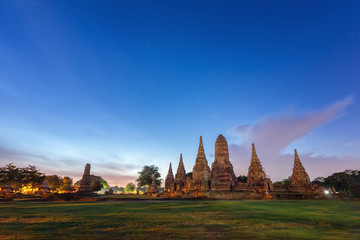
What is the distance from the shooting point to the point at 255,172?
4150cm

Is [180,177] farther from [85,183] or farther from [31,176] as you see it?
[31,176]

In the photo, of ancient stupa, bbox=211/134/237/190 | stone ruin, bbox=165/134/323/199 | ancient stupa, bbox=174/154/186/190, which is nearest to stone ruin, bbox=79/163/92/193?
stone ruin, bbox=165/134/323/199

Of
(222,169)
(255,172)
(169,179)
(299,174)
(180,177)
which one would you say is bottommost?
(169,179)

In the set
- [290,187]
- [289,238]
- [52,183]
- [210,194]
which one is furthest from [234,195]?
[52,183]

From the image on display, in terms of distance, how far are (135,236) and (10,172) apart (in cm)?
5459

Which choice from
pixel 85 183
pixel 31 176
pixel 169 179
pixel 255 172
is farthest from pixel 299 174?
pixel 31 176

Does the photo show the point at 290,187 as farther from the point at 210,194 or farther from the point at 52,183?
the point at 52,183

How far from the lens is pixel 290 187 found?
1550 inches

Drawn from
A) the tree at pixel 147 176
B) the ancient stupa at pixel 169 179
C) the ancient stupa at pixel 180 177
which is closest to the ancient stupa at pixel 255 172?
the ancient stupa at pixel 180 177

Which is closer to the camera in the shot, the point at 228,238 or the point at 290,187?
the point at 228,238

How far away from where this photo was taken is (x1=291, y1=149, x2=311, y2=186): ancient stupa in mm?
42344

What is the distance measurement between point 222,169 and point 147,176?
133 ft

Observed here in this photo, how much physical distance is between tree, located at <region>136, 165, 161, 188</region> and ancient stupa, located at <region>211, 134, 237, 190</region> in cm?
3753

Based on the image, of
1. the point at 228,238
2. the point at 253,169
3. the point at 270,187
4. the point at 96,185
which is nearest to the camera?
the point at 228,238
